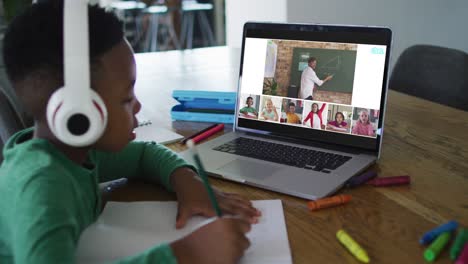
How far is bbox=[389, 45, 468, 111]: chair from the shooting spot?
149 centimetres

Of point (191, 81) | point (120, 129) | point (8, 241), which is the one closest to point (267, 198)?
point (120, 129)

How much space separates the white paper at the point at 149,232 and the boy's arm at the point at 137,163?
94 millimetres

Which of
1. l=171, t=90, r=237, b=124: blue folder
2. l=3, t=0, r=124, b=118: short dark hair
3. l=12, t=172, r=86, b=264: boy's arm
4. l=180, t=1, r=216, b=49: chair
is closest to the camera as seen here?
l=12, t=172, r=86, b=264: boy's arm

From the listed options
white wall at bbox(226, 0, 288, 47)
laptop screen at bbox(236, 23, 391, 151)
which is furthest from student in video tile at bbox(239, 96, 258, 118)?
white wall at bbox(226, 0, 288, 47)

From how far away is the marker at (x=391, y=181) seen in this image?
85 cm

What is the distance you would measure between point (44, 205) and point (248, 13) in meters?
2.67

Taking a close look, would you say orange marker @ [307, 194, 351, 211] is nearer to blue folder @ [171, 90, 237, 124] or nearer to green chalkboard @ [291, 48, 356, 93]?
green chalkboard @ [291, 48, 356, 93]

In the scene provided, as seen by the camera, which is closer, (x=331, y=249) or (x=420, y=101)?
(x=331, y=249)

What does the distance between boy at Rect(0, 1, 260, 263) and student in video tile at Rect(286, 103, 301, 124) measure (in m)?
0.31

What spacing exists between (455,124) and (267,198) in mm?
589

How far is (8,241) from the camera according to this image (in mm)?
667

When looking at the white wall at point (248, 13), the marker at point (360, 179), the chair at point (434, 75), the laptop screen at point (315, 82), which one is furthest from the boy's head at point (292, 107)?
the white wall at point (248, 13)

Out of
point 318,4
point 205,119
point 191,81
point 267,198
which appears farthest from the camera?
point 318,4

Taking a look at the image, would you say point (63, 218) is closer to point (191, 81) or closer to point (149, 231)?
point (149, 231)
